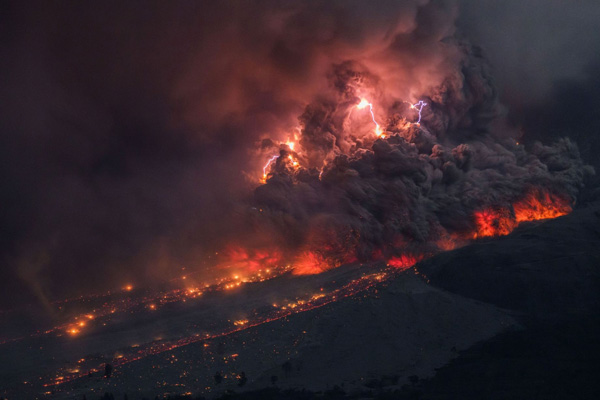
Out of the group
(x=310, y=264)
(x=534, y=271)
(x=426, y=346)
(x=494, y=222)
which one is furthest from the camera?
(x=494, y=222)

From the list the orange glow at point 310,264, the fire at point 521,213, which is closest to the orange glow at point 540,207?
the fire at point 521,213

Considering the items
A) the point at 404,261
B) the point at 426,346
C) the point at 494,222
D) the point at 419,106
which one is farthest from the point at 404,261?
the point at 419,106

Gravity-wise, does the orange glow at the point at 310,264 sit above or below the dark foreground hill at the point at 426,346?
above

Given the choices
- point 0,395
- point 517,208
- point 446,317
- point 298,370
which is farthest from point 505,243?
point 0,395

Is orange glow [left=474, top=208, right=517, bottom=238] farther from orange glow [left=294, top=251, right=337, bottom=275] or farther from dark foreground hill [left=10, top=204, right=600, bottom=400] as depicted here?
orange glow [left=294, top=251, right=337, bottom=275]

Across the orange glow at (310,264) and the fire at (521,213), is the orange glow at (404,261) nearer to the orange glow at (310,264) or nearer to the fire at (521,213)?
the orange glow at (310,264)

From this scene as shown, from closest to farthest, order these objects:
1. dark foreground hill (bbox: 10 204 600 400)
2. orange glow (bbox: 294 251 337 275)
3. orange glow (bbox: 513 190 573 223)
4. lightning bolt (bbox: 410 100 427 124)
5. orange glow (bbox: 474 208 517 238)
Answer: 1. dark foreground hill (bbox: 10 204 600 400)
2. orange glow (bbox: 294 251 337 275)
3. orange glow (bbox: 474 208 517 238)
4. orange glow (bbox: 513 190 573 223)
5. lightning bolt (bbox: 410 100 427 124)

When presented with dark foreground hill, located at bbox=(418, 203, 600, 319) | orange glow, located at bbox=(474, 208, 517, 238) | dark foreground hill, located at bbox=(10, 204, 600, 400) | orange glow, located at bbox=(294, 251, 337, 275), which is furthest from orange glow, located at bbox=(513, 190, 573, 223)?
orange glow, located at bbox=(294, 251, 337, 275)

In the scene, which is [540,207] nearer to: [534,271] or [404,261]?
[534,271]
